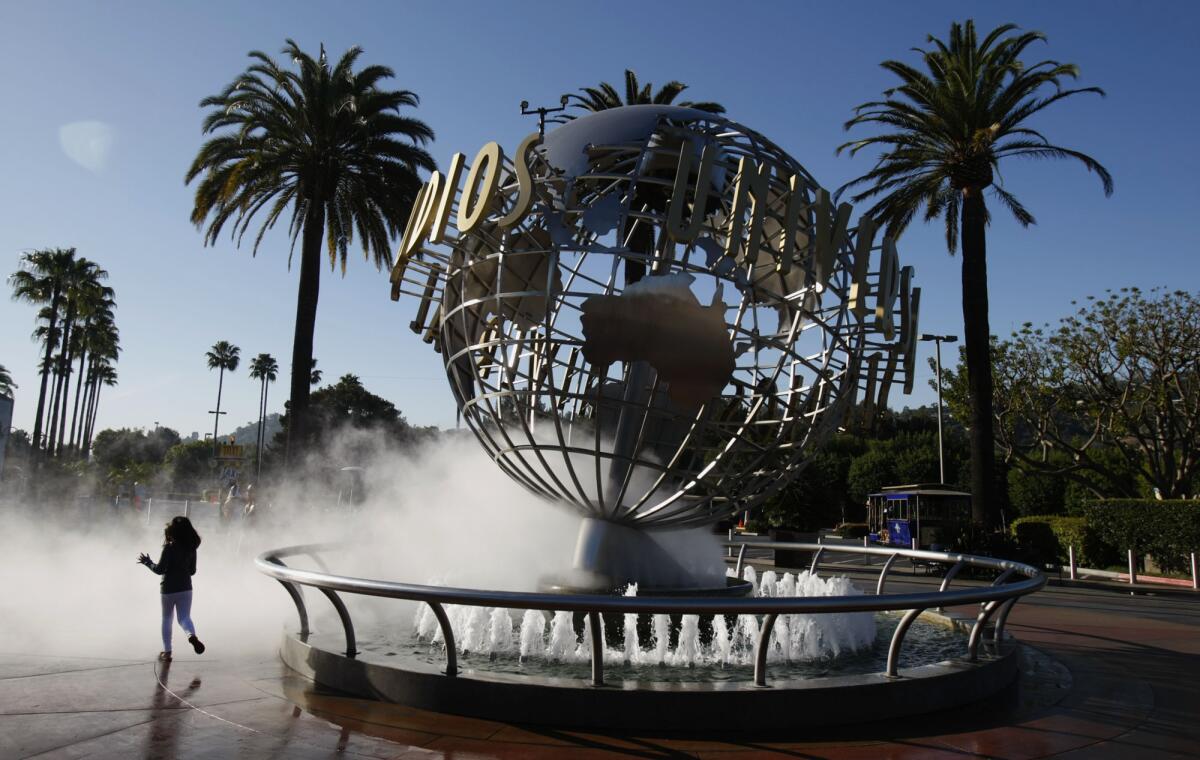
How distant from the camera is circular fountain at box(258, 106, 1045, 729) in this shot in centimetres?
496

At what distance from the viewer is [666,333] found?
6.45 meters

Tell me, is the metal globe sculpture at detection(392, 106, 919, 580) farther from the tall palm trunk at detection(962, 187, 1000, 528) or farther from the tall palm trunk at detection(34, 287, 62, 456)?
the tall palm trunk at detection(34, 287, 62, 456)

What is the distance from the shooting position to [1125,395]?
23594 millimetres

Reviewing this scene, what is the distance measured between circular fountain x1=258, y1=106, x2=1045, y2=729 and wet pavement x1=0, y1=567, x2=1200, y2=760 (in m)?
0.21

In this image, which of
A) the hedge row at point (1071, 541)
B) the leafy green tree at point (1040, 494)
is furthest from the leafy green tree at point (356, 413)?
the hedge row at point (1071, 541)

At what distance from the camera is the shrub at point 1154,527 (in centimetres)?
1827

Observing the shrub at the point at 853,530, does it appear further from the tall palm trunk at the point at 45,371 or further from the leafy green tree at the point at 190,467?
the leafy green tree at the point at 190,467

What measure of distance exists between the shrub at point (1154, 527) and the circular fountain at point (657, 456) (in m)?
13.2

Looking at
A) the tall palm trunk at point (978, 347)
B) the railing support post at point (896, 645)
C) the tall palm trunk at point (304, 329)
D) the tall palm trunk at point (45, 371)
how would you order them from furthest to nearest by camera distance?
the tall palm trunk at point (45, 371), the tall palm trunk at point (978, 347), the tall palm trunk at point (304, 329), the railing support post at point (896, 645)

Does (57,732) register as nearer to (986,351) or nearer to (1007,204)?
(986,351)

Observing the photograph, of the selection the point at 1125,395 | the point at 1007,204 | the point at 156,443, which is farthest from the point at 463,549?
the point at 156,443

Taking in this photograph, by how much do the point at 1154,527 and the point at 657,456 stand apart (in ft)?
52.4

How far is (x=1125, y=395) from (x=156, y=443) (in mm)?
128779

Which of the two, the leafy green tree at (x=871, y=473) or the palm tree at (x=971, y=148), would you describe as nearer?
the palm tree at (x=971, y=148)
